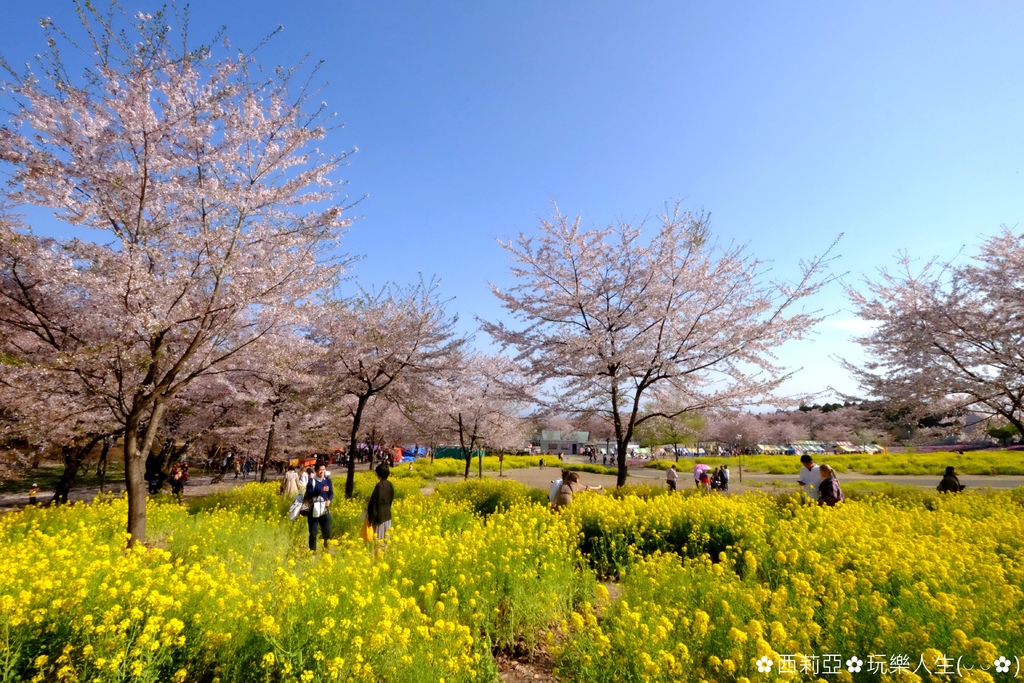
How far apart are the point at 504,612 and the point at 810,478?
811cm

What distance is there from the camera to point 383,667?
3.02m

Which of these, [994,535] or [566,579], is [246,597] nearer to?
[566,579]

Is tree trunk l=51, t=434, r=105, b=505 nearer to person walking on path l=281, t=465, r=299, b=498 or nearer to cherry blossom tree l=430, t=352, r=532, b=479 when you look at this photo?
person walking on path l=281, t=465, r=299, b=498

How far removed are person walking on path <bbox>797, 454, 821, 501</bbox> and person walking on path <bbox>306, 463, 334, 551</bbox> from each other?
8.75 m

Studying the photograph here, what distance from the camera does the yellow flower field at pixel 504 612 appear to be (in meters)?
2.84

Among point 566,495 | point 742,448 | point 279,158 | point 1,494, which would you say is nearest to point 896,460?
point 742,448

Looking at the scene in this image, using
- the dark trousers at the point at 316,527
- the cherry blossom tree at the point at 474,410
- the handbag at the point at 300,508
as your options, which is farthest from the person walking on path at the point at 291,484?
the cherry blossom tree at the point at 474,410

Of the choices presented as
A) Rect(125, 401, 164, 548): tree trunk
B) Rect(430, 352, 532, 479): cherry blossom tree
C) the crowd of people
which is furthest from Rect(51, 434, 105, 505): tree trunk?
Rect(430, 352, 532, 479): cherry blossom tree

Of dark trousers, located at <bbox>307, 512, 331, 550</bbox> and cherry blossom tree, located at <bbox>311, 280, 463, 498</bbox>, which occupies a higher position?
cherry blossom tree, located at <bbox>311, 280, 463, 498</bbox>

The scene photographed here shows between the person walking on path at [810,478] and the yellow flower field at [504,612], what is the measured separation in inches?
119

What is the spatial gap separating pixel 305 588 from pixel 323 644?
755 mm

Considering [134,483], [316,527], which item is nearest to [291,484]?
[316,527]

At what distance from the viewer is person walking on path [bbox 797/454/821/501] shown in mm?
9445

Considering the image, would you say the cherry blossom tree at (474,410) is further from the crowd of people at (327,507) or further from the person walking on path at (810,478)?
the person walking on path at (810,478)
